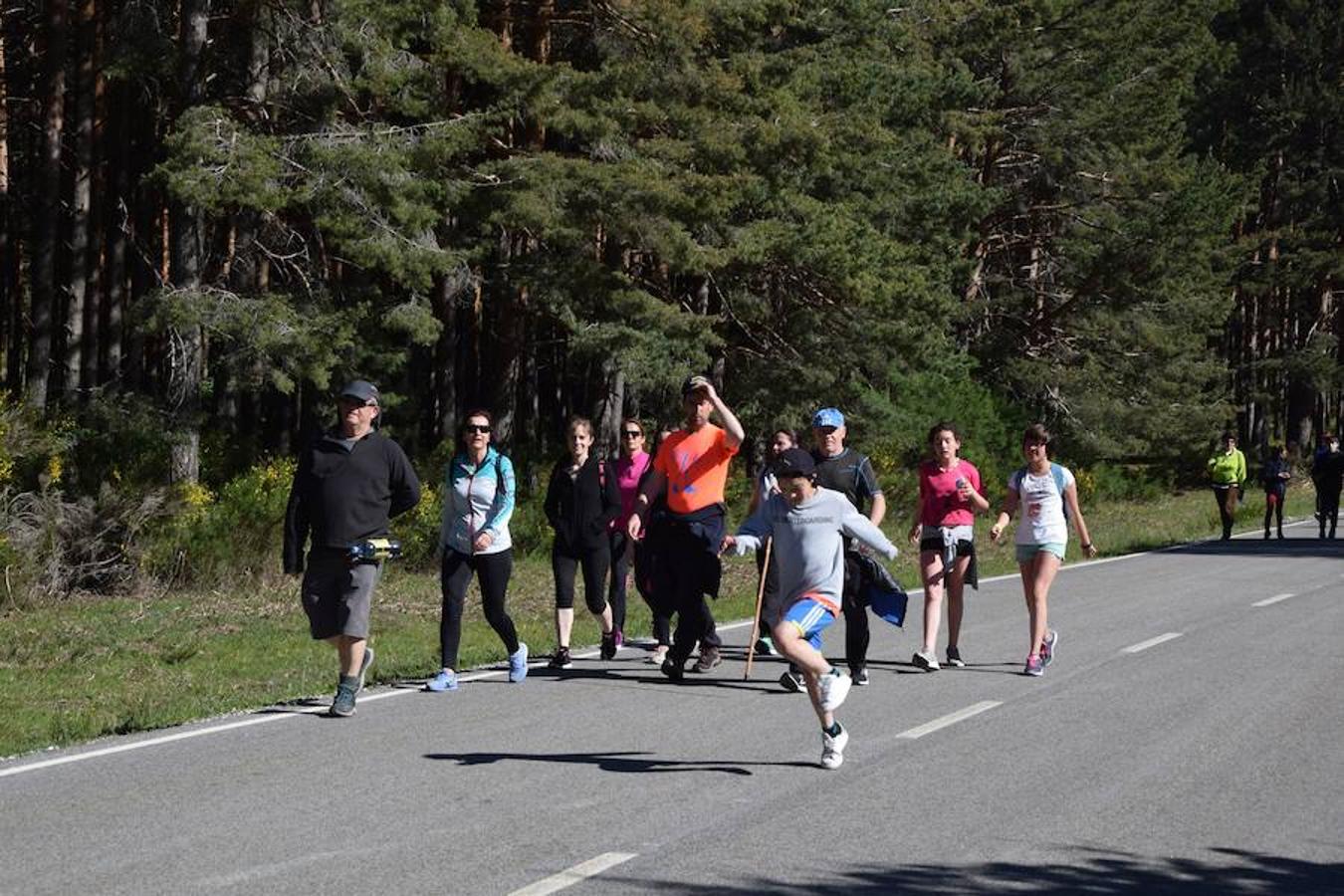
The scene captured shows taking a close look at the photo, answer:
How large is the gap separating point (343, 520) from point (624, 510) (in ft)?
12.6

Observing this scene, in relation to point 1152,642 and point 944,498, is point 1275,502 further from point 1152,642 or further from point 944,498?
point 944,498

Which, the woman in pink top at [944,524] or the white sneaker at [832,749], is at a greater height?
the woman in pink top at [944,524]

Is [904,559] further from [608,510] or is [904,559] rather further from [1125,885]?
[1125,885]

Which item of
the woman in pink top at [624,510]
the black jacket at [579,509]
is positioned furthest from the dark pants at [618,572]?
the black jacket at [579,509]

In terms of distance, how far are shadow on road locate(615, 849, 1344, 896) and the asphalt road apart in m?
0.02

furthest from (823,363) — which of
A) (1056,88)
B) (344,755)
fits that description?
(344,755)

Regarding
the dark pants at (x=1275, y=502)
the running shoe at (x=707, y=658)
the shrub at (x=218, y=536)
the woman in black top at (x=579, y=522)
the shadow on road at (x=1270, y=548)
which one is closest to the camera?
the running shoe at (x=707, y=658)

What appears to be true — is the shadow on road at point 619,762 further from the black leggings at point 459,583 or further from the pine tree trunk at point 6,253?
the pine tree trunk at point 6,253

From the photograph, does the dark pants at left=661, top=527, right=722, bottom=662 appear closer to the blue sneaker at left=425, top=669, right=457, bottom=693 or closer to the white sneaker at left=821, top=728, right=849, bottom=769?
the blue sneaker at left=425, top=669, right=457, bottom=693

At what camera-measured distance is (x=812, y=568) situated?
9.11 m

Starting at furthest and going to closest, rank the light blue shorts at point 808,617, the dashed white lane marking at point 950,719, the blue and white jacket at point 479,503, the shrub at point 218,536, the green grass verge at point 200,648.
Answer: the shrub at point 218,536, the blue and white jacket at point 479,503, the green grass verge at point 200,648, the dashed white lane marking at point 950,719, the light blue shorts at point 808,617

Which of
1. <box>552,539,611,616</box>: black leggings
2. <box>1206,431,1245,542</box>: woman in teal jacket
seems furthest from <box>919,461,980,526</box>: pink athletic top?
<box>1206,431,1245,542</box>: woman in teal jacket

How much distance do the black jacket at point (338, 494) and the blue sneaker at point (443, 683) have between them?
1540 millimetres

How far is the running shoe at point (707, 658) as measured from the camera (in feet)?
41.1
